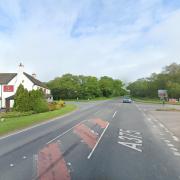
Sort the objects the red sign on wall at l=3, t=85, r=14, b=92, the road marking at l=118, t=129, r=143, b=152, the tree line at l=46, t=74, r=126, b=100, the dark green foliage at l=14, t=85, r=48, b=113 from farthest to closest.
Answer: the tree line at l=46, t=74, r=126, b=100, the red sign on wall at l=3, t=85, r=14, b=92, the dark green foliage at l=14, t=85, r=48, b=113, the road marking at l=118, t=129, r=143, b=152

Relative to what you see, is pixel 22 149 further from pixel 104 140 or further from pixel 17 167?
pixel 104 140

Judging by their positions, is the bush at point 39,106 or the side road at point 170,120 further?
the bush at point 39,106

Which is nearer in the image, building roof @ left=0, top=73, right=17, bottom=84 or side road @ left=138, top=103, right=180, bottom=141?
side road @ left=138, top=103, right=180, bottom=141

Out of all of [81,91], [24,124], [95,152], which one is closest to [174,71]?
[81,91]

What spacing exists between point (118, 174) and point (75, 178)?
136cm

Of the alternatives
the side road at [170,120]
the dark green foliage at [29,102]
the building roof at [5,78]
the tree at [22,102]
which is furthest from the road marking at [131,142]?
the building roof at [5,78]

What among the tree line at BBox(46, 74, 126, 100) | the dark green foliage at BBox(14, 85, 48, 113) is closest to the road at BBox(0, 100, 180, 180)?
the dark green foliage at BBox(14, 85, 48, 113)

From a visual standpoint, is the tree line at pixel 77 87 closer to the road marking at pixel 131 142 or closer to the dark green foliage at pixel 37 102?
the dark green foliage at pixel 37 102

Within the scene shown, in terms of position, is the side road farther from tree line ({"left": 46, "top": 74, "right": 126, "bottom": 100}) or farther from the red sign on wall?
tree line ({"left": 46, "top": 74, "right": 126, "bottom": 100})

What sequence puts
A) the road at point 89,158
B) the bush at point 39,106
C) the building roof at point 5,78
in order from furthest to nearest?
the building roof at point 5,78 < the bush at point 39,106 < the road at point 89,158

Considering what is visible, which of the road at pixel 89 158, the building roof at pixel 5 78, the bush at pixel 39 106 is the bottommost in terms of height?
the road at pixel 89 158

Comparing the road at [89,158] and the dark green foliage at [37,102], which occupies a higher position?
the dark green foliage at [37,102]

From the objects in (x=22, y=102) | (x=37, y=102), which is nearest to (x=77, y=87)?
(x=22, y=102)

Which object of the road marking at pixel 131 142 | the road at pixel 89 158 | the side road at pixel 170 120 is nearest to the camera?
the road at pixel 89 158
